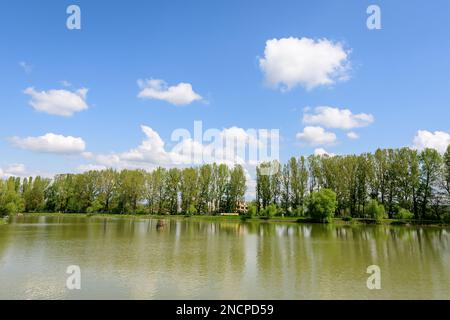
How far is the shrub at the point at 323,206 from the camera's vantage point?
6131cm

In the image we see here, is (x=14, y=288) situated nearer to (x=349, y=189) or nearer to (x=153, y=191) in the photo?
(x=349, y=189)

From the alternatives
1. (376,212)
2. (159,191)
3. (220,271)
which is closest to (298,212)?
(376,212)

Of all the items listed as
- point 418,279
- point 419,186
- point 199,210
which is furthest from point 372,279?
point 199,210

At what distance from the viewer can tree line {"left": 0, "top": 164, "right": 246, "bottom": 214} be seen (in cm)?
8800

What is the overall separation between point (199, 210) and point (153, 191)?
46.1ft

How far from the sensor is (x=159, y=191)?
297 feet

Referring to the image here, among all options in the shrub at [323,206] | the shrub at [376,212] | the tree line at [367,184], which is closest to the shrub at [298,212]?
the tree line at [367,184]

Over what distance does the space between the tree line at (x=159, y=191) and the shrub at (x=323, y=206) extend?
28832mm

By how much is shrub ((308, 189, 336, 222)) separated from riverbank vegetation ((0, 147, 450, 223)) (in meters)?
0.18

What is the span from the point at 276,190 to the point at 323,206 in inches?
881

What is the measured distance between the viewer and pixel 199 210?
288ft

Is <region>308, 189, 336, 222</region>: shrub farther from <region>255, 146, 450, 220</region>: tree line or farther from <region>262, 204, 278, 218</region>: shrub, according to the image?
<region>262, 204, 278, 218</region>: shrub

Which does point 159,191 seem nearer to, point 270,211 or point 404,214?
point 270,211

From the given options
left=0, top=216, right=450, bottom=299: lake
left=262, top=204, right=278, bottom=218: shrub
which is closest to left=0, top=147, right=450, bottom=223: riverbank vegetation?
left=262, top=204, right=278, bottom=218: shrub
